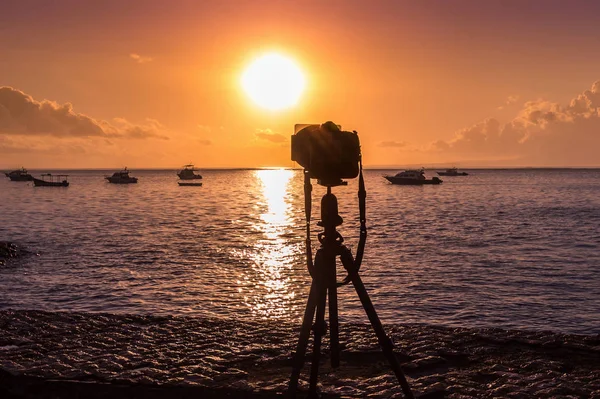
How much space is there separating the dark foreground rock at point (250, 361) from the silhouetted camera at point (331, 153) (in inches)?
113

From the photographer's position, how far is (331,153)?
18.0 ft

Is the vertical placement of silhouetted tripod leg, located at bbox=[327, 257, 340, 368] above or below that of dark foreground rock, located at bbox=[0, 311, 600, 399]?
above

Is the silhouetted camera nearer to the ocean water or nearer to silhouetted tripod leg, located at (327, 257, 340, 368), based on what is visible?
silhouetted tripod leg, located at (327, 257, 340, 368)

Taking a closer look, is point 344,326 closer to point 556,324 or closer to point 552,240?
point 556,324

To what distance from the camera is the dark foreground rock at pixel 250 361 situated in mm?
7258

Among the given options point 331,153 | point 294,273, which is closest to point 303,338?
point 331,153

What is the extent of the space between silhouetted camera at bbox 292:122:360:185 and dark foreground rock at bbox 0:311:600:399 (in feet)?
9.38

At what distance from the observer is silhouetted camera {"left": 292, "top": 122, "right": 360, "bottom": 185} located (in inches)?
216

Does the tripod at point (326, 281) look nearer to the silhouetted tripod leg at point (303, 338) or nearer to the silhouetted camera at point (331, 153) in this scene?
the silhouetted tripod leg at point (303, 338)

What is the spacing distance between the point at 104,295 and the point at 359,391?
11853 mm

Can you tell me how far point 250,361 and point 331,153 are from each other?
4650 mm

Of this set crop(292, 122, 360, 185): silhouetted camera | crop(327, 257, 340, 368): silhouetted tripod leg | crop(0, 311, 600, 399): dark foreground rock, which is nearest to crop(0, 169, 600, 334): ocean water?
crop(0, 311, 600, 399): dark foreground rock

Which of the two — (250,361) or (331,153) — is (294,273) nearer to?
(250,361)

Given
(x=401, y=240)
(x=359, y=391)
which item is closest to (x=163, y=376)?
(x=359, y=391)
